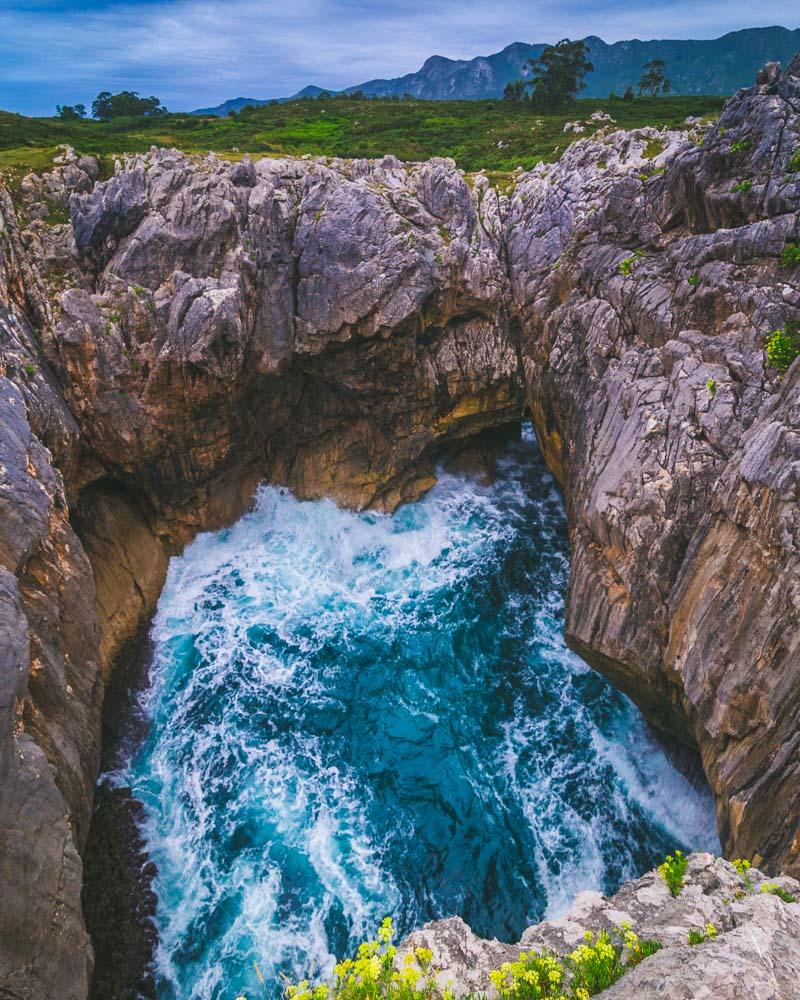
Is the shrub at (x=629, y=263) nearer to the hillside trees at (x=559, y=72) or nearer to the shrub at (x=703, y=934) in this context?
the shrub at (x=703, y=934)

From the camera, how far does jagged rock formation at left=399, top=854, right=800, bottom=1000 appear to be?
23.7 ft

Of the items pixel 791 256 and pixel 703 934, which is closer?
pixel 703 934

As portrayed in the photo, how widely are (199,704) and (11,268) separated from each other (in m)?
21.5

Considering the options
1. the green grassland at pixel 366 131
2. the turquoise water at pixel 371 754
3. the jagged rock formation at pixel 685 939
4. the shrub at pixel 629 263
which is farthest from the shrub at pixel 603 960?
the green grassland at pixel 366 131

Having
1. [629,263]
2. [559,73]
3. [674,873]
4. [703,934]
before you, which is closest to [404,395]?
[629,263]

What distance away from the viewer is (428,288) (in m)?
32.2

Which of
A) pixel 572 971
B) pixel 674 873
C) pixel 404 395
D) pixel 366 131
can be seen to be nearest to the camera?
pixel 572 971

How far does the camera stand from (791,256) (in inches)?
826

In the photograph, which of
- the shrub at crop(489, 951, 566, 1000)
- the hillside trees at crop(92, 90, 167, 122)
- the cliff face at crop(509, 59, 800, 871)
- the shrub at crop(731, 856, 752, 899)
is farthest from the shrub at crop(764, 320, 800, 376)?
the hillside trees at crop(92, 90, 167, 122)

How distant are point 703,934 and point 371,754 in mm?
17191

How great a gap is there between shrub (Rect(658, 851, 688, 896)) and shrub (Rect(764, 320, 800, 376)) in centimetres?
→ 1612

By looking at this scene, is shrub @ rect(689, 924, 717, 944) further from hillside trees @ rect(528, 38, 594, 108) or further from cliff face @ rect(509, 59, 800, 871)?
hillside trees @ rect(528, 38, 594, 108)

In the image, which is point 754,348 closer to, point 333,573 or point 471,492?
point 471,492

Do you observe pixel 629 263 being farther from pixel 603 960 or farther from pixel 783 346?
pixel 603 960
